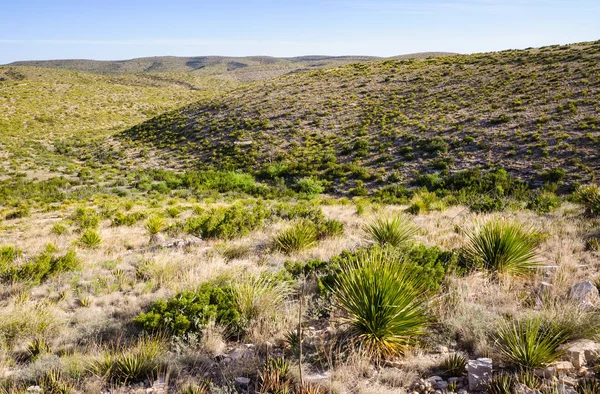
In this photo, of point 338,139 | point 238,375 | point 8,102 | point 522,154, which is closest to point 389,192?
point 522,154

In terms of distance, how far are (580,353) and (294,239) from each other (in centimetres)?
523

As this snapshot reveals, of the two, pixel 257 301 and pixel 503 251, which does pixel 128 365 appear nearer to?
pixel 257 301

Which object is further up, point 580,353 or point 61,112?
point 61,112

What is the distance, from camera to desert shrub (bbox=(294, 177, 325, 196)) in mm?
20594

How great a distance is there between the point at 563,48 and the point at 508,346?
157ft

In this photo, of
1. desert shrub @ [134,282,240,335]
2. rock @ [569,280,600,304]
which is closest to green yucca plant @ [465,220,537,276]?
rock @ [569,280,600,304]

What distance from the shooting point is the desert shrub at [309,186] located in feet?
67.6

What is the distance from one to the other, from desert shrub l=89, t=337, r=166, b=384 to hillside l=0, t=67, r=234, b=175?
2998cm

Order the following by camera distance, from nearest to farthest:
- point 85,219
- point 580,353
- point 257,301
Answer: point 580,353 < point 257,301 < point 85,219

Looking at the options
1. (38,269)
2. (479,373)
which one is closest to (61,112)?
(38,269)

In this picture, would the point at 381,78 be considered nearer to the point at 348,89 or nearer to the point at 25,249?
the point at 348,89

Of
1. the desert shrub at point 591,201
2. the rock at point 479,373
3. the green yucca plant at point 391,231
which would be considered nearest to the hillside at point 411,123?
the desert shrub at point 591,201

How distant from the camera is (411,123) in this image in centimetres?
2827

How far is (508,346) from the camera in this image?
3.65 metres
